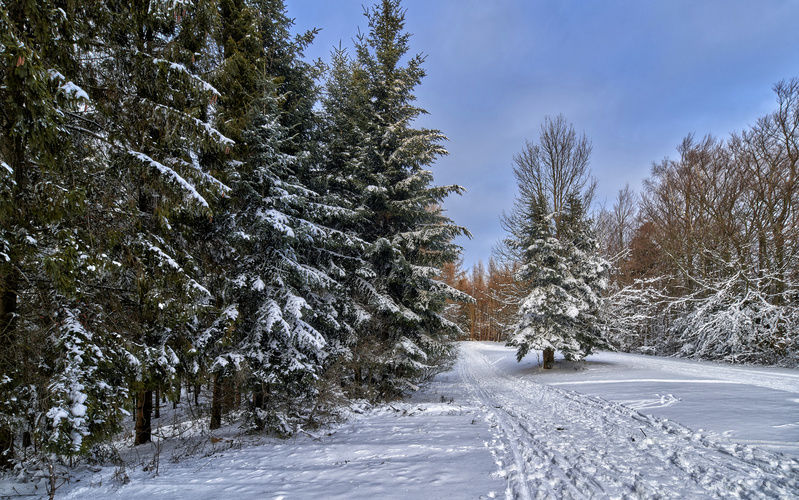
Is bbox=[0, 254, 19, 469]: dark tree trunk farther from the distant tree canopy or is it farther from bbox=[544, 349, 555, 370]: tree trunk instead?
bbox=[544, 349, 555, 370]: tree trunk

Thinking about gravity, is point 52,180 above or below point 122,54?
below

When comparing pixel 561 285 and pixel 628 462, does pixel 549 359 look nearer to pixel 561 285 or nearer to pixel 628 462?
pixel 561 285

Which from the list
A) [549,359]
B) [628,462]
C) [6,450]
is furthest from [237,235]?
[549,359]

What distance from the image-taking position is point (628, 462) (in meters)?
4.55

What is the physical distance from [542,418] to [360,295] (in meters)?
6.19

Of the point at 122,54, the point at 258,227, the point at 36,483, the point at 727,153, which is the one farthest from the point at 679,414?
the point at 727,153

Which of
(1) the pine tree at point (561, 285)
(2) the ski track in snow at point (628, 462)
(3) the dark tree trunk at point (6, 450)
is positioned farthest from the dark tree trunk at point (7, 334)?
(1) the pine tree at point (561, 285)

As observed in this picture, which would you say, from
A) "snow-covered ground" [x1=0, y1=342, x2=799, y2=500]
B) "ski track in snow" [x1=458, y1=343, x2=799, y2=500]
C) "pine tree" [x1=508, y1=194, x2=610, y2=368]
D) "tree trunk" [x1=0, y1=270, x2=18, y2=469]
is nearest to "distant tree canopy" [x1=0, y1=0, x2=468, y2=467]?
"tree trunk" [x1=0, y1=270, x2=18, y2=469]

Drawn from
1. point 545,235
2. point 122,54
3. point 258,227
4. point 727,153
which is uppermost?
point 727,153

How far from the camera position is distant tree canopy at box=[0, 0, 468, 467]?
13.4ft

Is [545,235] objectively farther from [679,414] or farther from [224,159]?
[224,159]

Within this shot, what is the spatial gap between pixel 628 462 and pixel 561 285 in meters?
12.8

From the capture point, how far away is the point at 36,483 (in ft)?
14.3

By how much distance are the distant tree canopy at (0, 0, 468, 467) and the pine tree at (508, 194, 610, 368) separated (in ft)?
22.1
